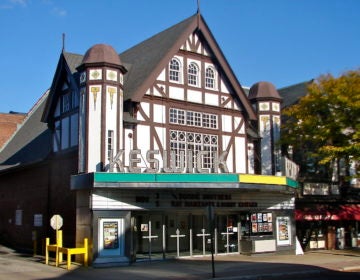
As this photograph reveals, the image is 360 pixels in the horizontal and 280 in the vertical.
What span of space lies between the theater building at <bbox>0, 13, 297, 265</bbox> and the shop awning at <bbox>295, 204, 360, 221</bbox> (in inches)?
61.8

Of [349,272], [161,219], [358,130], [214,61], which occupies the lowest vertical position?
[349,272]

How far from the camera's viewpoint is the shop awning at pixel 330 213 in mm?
32656

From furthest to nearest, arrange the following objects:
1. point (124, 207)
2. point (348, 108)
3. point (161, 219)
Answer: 1. point (348, 108)
2. point (161, 219)
3. point (124, 207)

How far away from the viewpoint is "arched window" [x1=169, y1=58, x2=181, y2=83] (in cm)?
2924

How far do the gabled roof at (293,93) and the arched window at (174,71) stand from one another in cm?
1037

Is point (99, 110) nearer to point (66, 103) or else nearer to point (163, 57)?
point (66, 103)

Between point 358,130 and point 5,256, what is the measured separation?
20328mm

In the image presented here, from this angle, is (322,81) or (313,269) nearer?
(313,269)

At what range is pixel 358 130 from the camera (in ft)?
92.5

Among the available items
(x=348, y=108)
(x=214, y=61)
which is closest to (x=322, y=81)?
(x=348, y=108)

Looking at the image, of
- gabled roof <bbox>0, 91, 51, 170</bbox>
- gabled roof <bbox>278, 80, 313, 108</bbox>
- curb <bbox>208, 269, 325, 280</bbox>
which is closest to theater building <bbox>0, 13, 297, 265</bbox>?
gabled roof <bbox>0, 91, 51, 170</bbox>

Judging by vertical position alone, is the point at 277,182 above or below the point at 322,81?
below

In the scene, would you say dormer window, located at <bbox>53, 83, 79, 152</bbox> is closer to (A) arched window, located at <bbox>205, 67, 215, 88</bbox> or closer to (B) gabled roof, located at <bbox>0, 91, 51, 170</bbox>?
(B) gabled roof, located at <bbox>0, 91, 51, 170</bbox>

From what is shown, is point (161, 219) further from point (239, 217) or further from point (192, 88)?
point (192, 88)
